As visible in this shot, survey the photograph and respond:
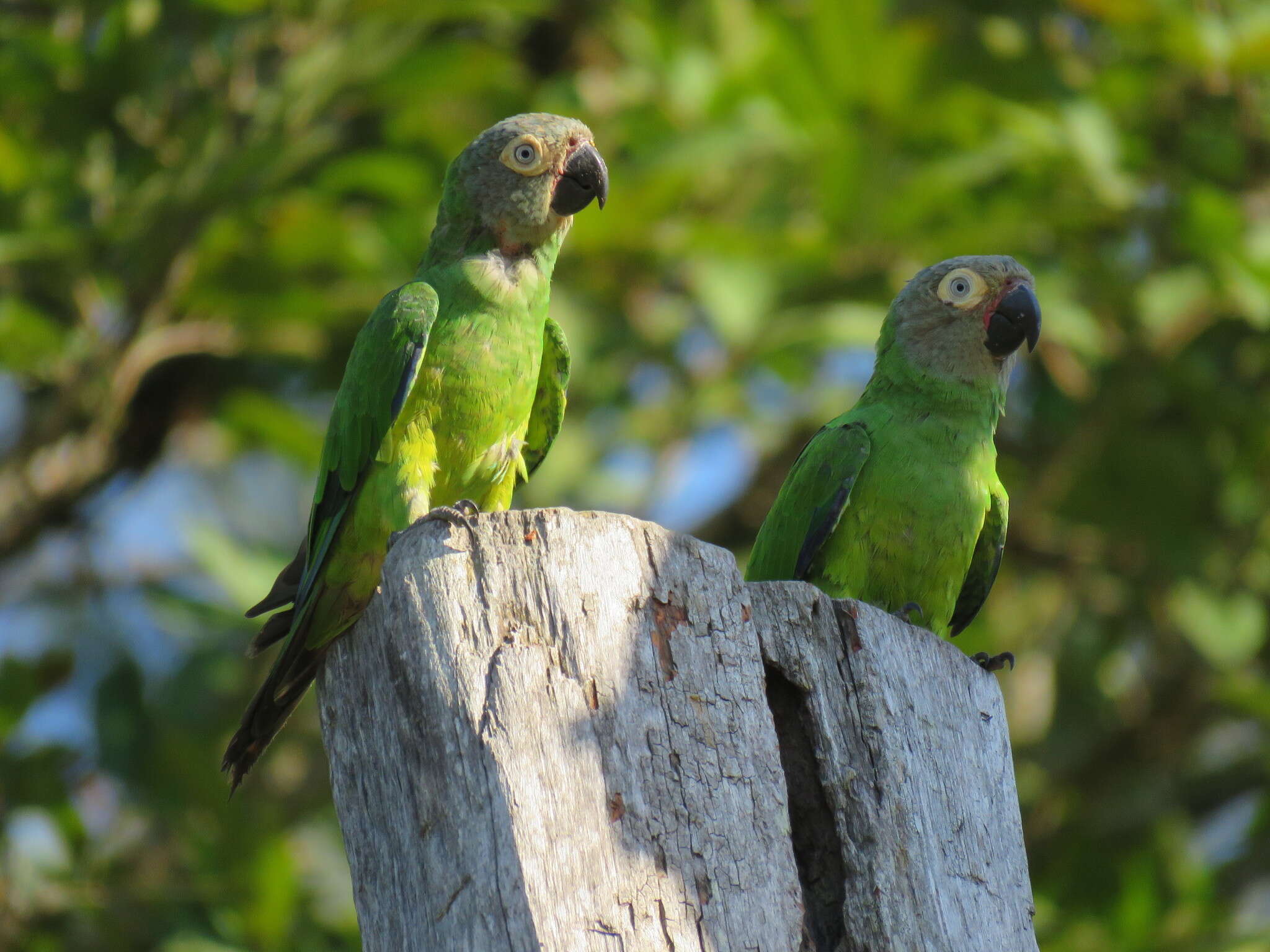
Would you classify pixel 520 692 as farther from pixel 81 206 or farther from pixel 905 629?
pixel 81 206

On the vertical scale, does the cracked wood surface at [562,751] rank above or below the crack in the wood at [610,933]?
above

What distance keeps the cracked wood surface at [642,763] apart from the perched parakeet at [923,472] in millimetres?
1439

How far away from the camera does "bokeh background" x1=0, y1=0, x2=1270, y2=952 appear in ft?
22.0

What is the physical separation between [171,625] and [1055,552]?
5.61 m

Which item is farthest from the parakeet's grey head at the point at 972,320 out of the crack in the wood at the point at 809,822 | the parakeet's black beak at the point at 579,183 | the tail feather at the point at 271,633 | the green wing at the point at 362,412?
the tail feather at the point at 271,633

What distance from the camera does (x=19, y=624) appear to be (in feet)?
29.4

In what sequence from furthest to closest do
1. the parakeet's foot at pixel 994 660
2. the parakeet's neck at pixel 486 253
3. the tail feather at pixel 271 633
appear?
1. the parakeet's neck at pixel 486 253
2. the tail feather at pixel 271 633
3. the parakeet's foot at pixel 994 660

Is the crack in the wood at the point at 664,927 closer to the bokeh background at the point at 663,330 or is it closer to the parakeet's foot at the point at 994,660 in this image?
the parakeet's foot at the point at 994,660

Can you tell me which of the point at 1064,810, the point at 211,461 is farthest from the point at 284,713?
the point at 1064,810

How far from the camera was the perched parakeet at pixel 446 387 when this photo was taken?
173 inches

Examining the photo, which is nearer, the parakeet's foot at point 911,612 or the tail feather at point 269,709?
the tail feather at point 269,709

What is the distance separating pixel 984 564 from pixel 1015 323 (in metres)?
0.92

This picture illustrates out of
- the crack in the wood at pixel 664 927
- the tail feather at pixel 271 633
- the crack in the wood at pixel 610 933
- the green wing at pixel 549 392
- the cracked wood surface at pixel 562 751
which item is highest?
the green wing at pixel 549 392

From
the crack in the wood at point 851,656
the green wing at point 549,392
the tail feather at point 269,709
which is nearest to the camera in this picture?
the crack in the wood at point 851,656
